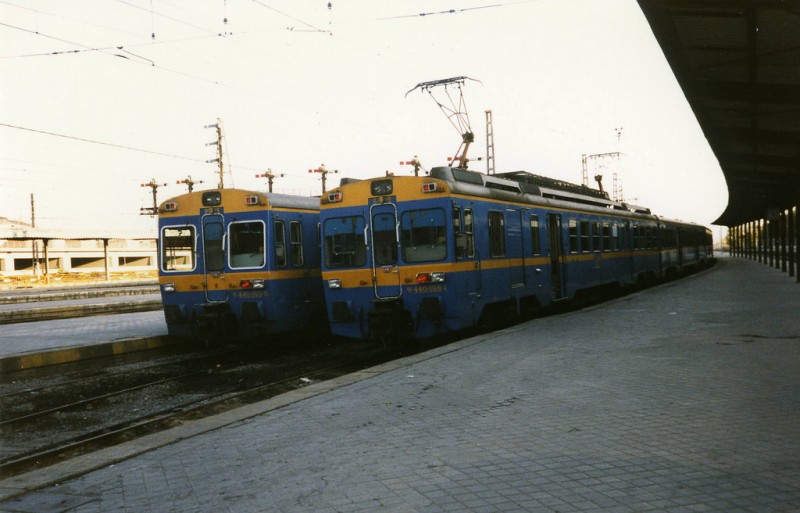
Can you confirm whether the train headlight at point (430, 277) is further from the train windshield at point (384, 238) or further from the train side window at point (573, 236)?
the train side window at point (573, 236)

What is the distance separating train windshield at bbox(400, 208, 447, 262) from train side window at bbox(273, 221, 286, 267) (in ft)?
9.06

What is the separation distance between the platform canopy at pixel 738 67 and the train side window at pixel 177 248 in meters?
9.43

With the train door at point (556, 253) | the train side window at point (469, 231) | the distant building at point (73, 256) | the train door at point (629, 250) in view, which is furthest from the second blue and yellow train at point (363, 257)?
the distant building at point (73, 256)

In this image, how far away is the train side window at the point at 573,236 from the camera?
17581 mm

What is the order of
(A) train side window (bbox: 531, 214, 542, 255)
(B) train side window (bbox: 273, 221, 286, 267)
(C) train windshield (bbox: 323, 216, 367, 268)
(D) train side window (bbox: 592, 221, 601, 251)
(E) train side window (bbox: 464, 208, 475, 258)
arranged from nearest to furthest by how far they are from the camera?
(E) train side window (bbox: 464, 208, 475, 258) → (C) train windshield (bbox: 323, 216, 367, 268) → (B) train side window (bbox: 273, 221, 286, 267) → (A) train side window (bbox: 531, 214, 542, 255) → (D) train side window (bbox: 592, 221, 601, 251)

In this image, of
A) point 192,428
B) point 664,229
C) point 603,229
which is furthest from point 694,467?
point 664,229

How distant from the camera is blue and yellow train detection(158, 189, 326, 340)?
13156 millimetres

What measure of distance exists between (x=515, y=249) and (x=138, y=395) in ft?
25.7

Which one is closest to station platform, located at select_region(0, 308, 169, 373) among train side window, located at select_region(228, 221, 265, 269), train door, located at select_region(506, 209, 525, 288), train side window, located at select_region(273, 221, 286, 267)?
train side window, located at select_region(228, 221, 265, 269)

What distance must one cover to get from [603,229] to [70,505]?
18.1 meters

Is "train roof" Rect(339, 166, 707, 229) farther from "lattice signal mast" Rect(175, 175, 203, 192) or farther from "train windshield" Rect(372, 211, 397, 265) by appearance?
"lattice signal mast" Rect(175, 175, 203, 192)

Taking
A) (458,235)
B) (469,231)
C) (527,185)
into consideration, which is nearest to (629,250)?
(527,185)

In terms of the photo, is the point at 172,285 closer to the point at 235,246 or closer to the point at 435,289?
the point at 235,246

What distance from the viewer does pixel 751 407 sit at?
6480mm
